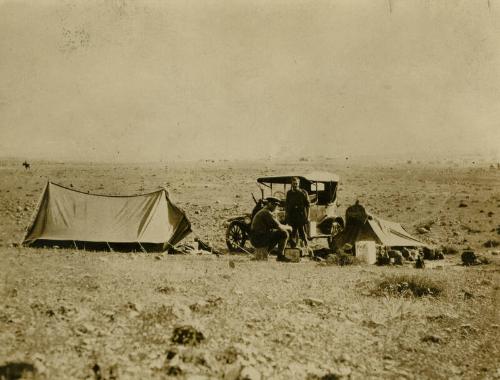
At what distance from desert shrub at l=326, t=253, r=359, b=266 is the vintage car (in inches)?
71.1

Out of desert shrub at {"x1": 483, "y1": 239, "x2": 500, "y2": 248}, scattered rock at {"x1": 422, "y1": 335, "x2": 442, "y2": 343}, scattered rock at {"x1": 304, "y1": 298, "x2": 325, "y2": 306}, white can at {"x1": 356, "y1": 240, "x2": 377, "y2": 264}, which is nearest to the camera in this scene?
scattered rock at {"x1": 422, "y1": 335, "x2": 442, "y2": 343}

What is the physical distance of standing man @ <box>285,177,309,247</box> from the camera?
12.9 meters

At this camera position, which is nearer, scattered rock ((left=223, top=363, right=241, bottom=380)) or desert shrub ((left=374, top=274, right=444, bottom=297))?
scattered rock ((left=223, top=363, right=241, bottom=380))

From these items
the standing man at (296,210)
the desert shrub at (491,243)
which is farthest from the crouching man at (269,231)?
the desert shrub at (491,243)

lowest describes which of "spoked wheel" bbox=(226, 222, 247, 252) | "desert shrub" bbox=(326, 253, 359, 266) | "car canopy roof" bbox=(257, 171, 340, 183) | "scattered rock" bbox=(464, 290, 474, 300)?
"scattered rock" bbox=(464, 290, 474, 300)

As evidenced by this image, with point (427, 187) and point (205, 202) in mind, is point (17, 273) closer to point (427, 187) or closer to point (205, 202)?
point (205, 202)

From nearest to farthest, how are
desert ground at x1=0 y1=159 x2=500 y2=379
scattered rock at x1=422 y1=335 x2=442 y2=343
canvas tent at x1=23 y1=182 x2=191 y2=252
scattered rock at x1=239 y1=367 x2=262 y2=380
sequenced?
scattered rock at x1=239 y1=367 x2=262 y2=380
desert ground at x1=0 y1=159 x2=500 y2=379
scattered rock at x1=422 y1=335 x2=442 y2=343
canvas tent at x1=23 y1=182 x2=191 y2=252

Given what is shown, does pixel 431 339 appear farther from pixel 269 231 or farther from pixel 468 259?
pixel 468 259

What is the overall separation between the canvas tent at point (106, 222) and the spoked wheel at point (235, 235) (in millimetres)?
1153

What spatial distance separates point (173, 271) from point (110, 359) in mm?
4344

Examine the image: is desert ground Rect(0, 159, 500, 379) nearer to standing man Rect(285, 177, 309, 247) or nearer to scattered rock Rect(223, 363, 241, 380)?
scattered rock Rect(223, 363, 241, 380)

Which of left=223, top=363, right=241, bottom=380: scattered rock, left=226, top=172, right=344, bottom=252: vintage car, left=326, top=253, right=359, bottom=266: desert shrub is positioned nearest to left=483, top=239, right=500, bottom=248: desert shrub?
left=226, top=172, right=344, bottom=252: vintage car

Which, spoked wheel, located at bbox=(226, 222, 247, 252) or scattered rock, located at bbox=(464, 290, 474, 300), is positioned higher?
spoked wheel, located at bbox=(226, 222, 247, 252)

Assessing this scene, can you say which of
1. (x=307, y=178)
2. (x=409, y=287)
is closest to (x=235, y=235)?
(x=307, y=178)
